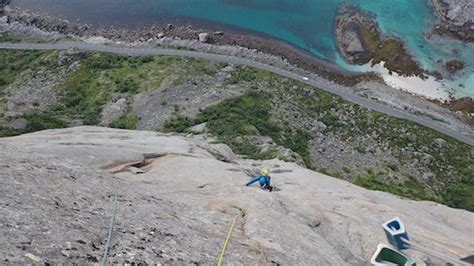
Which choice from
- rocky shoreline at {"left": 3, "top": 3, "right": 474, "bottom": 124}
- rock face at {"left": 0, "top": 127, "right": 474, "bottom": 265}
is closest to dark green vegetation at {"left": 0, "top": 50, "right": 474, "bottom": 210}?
rocky shoreline at {"left": 3, "top": 3, "right": 474, "bottom": 124}

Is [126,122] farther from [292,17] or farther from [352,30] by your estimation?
[352,30]

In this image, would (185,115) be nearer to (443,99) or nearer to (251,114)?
(251,114)

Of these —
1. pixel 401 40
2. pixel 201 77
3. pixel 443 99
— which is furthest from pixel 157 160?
pixel 401 40

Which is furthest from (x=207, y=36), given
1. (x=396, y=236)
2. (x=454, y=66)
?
(x=396, y=236)

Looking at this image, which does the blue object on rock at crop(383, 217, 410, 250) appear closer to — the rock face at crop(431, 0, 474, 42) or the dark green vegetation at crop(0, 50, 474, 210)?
the dark green vegetation at crop(0, 50, 474, 210)

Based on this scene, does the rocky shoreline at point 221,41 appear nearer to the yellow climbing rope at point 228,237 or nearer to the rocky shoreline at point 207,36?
the rocky shoreline at point 207,36

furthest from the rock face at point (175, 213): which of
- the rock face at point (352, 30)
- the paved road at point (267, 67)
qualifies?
the rock face at point (352, 30)
